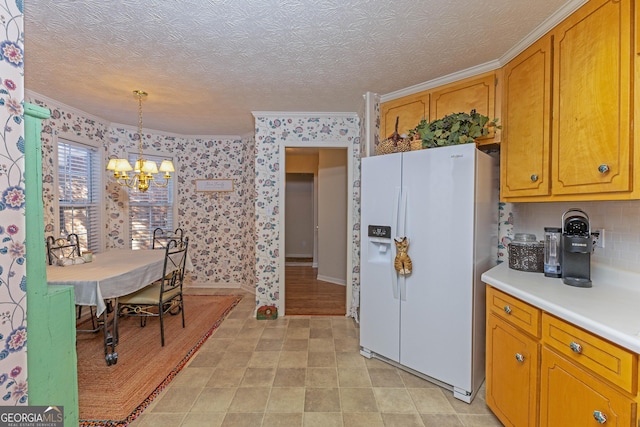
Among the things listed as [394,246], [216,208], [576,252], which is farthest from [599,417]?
[216,208]

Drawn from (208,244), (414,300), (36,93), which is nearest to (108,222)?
(208,244)

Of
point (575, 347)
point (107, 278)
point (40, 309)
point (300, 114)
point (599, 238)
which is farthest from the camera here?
point (300, 114)

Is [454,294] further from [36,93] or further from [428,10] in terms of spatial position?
[36,93]

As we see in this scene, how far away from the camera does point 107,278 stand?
→ 86.5 inches

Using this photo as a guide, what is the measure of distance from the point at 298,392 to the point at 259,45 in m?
2.45

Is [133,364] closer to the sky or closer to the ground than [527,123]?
closer to the ground

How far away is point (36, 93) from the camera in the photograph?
2.84m

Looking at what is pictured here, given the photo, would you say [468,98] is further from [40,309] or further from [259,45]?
[40,309]

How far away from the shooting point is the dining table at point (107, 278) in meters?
2.11

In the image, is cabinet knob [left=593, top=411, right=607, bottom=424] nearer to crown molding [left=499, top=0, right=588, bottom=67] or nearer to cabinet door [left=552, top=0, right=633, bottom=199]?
cabinet door [left=552, top=0, right=633, bottom=199]

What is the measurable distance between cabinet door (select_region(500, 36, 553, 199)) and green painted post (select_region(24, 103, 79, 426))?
2.44 meters

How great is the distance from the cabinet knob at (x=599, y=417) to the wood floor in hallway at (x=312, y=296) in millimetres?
2617

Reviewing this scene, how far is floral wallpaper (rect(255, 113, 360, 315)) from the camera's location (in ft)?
11.2

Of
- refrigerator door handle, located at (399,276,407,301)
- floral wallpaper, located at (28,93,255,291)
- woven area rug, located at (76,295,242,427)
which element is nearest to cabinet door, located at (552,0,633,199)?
refrigerator door handle, located at (399,276,407,301)
